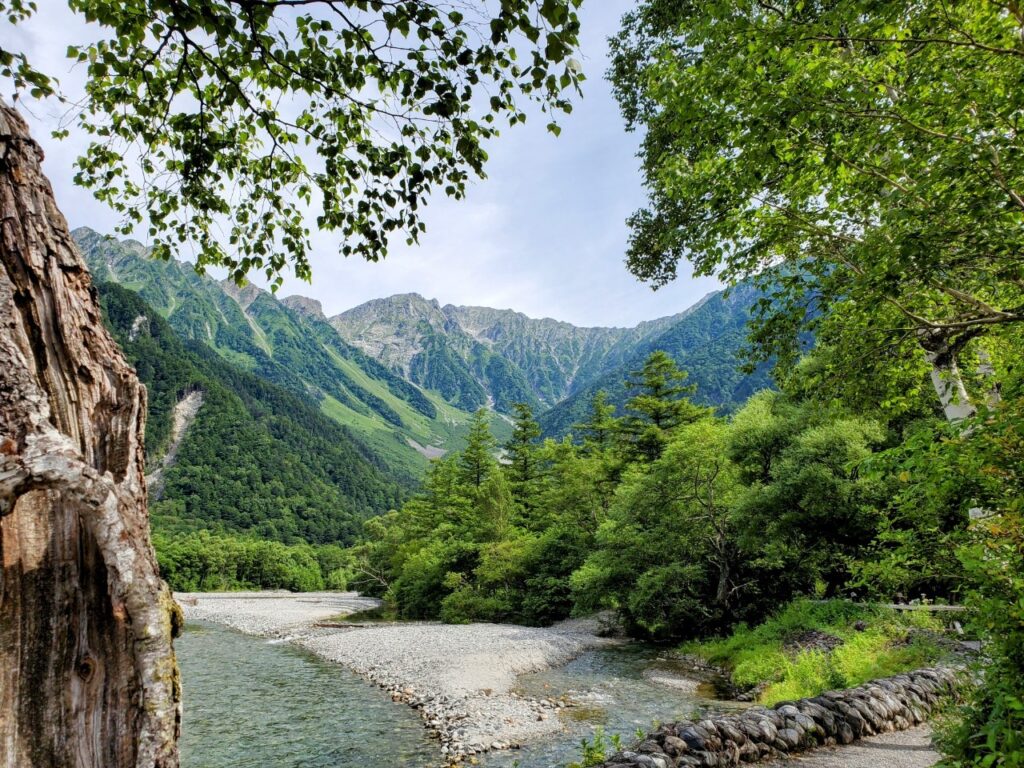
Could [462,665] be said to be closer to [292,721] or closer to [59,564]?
[292,721]

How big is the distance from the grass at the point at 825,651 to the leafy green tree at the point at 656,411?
552 inches

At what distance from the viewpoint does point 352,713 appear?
1445 cm

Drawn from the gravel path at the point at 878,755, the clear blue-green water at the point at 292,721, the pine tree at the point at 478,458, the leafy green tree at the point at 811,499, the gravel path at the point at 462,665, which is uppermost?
the pine tree at the point at 478,458

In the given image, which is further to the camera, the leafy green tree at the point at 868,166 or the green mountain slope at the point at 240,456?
the green mountain slope at the point at 240,456

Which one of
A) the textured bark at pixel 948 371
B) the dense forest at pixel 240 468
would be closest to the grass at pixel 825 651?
the textured bark at pixel 948 371

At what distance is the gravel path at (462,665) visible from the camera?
1242 centimetres

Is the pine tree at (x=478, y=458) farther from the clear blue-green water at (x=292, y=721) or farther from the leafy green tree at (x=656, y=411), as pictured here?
the clear blue-green water at (x=292, y=721)

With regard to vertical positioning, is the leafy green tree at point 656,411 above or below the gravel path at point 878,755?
above

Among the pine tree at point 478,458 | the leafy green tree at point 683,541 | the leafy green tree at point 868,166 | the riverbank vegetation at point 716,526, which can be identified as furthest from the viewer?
the pine tree at point 478,458

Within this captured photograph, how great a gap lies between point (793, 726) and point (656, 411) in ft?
88.8

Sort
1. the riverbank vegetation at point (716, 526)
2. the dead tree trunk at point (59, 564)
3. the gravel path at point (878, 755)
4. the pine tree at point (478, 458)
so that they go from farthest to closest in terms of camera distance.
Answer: the pine tree at point (478, 458) → the gravel path at point (878, 755) → the riverbank vegetation at point (716, 526) → the dead tree trunk at point (59, 564)

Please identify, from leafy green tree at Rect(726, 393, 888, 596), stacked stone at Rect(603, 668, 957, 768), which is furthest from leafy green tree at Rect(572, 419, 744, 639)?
stacked stone at Rect(603, 668, 957, 768)

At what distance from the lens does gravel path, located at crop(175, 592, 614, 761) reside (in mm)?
12422

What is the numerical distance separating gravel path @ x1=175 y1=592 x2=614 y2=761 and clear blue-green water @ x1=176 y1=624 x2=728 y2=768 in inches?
20.9
